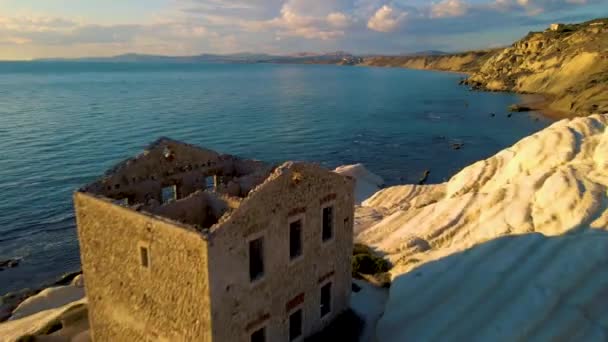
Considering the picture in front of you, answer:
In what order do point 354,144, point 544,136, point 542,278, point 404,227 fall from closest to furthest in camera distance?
point 542,278
point 404,227
point 544,136
point 354,144

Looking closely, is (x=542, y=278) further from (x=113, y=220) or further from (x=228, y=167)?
(x=113, y=220)

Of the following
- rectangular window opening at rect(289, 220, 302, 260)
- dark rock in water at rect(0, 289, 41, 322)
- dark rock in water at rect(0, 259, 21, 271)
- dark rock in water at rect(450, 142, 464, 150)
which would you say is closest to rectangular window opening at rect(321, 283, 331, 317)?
rectangular window opening at rect(289, 220, 302, 260)

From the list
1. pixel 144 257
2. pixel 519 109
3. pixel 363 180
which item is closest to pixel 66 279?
pixel 144 257

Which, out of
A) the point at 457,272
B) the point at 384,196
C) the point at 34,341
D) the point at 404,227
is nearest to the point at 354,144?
the point at 384,196

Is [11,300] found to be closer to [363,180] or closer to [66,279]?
[66,279]

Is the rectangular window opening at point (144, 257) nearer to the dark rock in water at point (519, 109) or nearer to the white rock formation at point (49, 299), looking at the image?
the white rock formation at point (49, 299)

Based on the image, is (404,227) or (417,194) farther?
(417,194)

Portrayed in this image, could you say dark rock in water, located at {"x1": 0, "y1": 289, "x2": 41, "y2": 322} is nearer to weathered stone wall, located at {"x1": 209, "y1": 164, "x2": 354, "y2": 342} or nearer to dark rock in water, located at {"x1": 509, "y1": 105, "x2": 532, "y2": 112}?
weathered stone wall, located at {"x1": 209, "y1": 164, "x2": 354, "y2": 342}

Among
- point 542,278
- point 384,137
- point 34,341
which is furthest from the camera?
point 384,137
